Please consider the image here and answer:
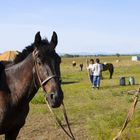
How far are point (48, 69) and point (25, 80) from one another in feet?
2.04

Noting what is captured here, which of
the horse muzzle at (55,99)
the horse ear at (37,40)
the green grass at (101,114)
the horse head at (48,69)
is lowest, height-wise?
the green grass at (101,114)

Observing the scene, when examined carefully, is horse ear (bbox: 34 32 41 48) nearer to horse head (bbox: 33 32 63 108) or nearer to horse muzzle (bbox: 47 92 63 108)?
horse head (bbox: 33 32 63 108)

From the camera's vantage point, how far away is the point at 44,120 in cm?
1184

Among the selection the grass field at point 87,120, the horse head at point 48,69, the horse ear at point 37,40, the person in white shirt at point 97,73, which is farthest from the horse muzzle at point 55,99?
the person in white shirt at point 97,73

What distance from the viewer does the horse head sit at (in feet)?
16.1

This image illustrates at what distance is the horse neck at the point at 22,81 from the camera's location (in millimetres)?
5535

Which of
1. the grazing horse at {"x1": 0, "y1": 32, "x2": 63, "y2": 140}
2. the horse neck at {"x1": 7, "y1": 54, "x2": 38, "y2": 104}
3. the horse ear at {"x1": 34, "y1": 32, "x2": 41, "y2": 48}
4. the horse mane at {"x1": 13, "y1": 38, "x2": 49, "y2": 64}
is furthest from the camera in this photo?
the horse neck at {"x1": 7, "y1": 54, "x2": 38, "y2": 104}

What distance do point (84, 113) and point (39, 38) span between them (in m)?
8.30

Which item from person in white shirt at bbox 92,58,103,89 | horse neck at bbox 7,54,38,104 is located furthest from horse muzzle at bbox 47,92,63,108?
person in white shirt at bbox 92,58,103,89

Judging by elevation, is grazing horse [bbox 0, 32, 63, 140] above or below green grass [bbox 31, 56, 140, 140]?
above

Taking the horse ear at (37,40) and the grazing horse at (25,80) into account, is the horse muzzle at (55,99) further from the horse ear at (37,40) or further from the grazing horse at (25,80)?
the horse ear at (37,40)

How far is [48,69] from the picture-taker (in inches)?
201

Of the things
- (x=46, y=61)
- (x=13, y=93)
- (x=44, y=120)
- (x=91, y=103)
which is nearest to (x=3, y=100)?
(x=13, y=93)

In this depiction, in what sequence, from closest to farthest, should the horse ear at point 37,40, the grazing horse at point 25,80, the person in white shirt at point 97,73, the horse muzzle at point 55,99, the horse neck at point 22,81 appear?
the horse muzzle at point 55,99 → the grazing horse at point 25,80 → the horse ear at point 37,40 → the horse neck at point 22,81 → the person in white shirt at point 97,73
